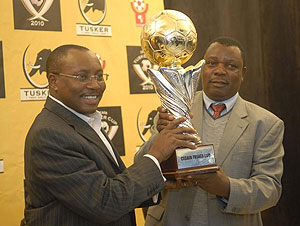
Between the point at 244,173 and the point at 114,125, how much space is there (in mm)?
1069

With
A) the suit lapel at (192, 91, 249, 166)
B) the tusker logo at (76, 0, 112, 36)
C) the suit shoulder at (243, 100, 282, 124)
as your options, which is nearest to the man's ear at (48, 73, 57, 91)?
the suit lapel at (192, 91, 249, 166)

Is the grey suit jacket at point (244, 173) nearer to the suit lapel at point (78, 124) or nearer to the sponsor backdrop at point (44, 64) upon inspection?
the suit lapel at point (78, 124)

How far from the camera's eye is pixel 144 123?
2857mm

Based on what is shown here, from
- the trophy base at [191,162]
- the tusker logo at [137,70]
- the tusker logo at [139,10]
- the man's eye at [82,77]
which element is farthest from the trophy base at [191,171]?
the tusker logo at [139,10]

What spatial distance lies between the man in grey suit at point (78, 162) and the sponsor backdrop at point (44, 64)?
88cm

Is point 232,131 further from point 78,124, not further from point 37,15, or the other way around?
point 37,15

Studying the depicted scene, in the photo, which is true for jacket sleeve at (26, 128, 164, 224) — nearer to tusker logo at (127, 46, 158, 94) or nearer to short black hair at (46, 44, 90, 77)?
short black hair at (46, 44, 90, 77)

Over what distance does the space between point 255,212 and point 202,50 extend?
1.61 m

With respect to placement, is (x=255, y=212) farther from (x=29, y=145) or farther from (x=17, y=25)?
(x=17, y=25)

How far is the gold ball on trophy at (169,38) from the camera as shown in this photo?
1.77 m

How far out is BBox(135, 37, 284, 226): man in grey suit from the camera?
1844 mm

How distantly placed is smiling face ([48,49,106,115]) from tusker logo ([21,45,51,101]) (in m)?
0.92

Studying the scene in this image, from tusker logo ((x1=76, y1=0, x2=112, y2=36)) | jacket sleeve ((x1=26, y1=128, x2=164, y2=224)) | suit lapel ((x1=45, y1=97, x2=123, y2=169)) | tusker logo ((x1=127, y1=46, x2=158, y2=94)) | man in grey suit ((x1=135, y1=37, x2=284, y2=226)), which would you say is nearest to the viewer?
jacket sleeve ((x1=26, y1=128, x2=164, y2=224))

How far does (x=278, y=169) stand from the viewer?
6.35ft
